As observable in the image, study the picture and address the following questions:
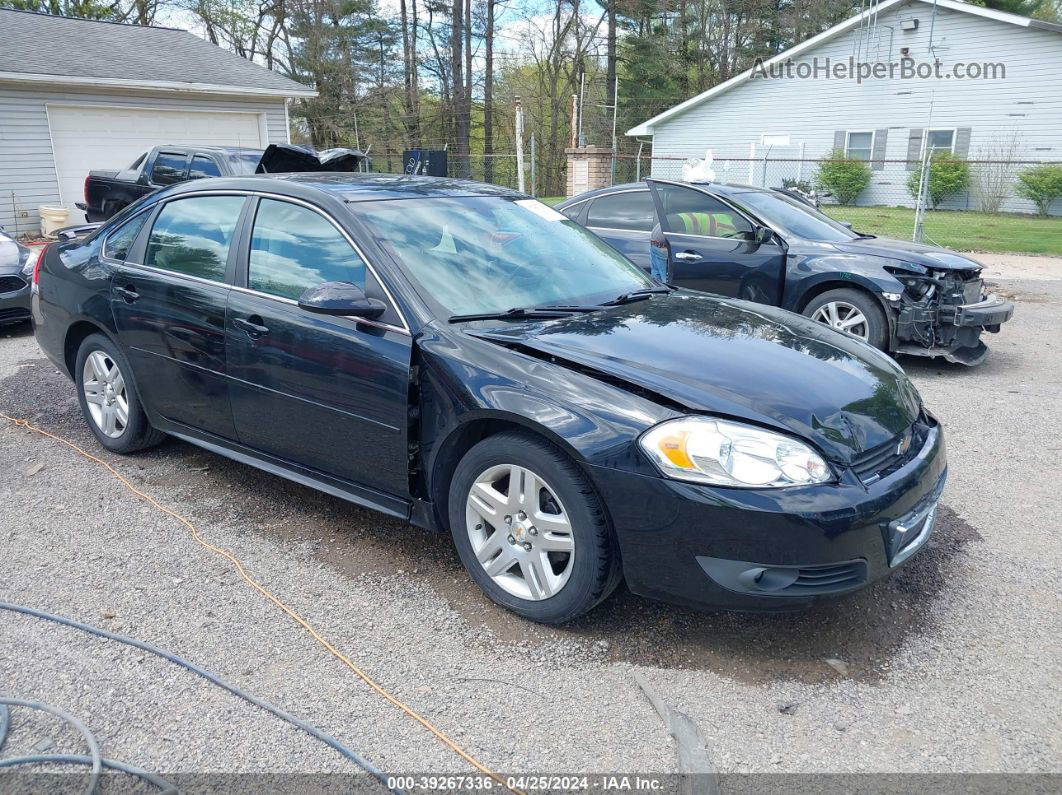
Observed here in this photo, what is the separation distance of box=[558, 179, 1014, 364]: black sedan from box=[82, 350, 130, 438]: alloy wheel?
373 centimetres

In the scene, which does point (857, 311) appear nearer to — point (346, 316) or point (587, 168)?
point (346, 316)

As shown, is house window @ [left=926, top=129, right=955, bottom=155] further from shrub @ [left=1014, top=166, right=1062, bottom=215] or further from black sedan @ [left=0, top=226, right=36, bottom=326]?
black sedan @ [left=0, top=226, right=36, bottom=326]

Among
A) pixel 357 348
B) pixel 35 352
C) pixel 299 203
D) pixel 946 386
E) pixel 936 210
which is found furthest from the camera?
pixel 936 210

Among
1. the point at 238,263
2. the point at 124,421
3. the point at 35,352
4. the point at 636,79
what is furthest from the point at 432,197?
the point at 636,79

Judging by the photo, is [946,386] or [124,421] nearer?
[124,421]

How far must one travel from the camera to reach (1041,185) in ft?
70.1

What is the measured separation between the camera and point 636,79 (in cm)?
3853

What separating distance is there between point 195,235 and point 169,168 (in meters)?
9.29

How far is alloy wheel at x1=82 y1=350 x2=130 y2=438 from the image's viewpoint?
4680mm

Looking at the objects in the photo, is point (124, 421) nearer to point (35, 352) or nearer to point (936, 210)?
point (35, 352)

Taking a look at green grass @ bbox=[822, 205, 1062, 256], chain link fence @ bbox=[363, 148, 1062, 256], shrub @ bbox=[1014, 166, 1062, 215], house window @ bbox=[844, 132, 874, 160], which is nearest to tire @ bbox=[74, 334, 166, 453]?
chain link fence @ bbox=[363, 148, 1062, 256]

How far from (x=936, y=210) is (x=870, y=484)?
78.0 feet

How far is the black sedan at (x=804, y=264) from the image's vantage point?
6.58 meters

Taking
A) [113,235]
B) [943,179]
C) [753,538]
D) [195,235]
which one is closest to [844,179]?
[943,179]
